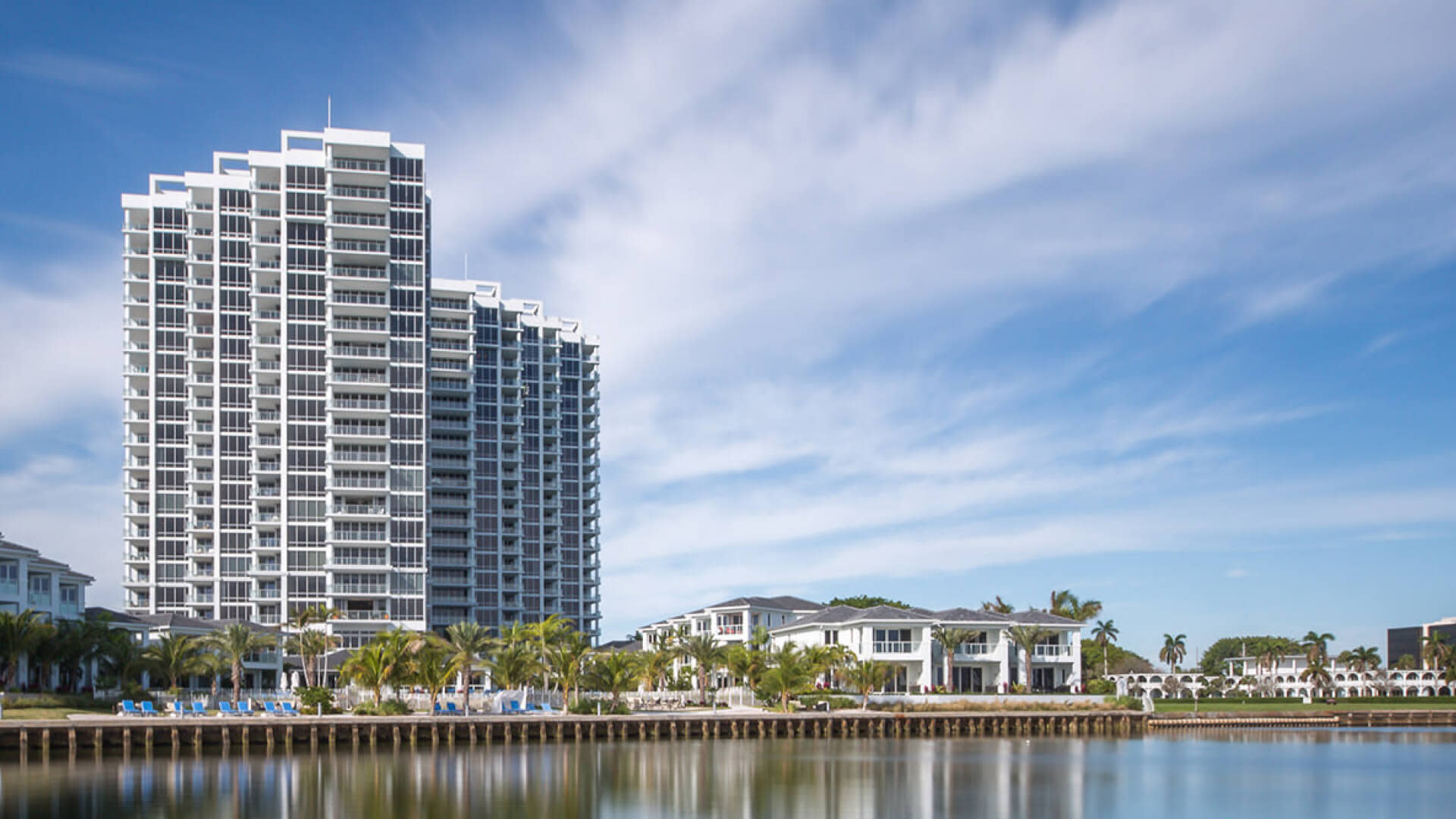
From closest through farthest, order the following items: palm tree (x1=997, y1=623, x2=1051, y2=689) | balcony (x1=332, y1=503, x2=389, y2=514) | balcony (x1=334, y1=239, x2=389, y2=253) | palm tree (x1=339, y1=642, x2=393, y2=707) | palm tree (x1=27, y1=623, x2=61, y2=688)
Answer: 1. palm tree (x1=27, y1=623, x2=61, y2=688)
2. palm tree (x1=339, y1=642, x2=393, y2=707)
3. palm tree (x1=997, y1=623, x2=1051, y2=689)
4. balcony (x1=332, y1=503, x2=389, y2=514)
5. balcony (x1=334, y1=239, x2=389, y2=253)

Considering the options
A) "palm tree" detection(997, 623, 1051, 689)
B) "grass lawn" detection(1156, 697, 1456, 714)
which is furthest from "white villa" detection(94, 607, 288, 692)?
"grass lawn" detection(1156, 697, 1456, 714)

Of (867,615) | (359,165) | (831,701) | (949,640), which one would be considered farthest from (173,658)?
(949,640)

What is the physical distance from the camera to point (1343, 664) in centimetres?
17325

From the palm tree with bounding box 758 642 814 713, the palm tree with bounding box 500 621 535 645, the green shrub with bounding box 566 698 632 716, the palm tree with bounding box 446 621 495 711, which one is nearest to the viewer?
the palm tree with bounding box 446 621 495 711

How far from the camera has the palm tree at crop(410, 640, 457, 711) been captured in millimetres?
78662

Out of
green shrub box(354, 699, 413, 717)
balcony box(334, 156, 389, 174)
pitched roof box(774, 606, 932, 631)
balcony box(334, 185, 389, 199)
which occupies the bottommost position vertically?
green shrub box(354, 699, 413, 717)

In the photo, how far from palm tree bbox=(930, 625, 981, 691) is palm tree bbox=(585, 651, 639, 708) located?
25.0m

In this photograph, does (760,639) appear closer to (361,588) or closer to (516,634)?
(516,634)

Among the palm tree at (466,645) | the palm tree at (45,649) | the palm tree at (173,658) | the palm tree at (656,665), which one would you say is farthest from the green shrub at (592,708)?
the palm tree at (45,649)

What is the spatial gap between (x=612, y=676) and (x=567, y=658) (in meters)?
3.53

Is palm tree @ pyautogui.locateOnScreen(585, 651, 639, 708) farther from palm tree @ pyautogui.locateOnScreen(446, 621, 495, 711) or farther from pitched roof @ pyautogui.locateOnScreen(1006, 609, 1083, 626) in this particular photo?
pitched roof @ pyautogui.locateOnScreen(1006, 609, 1083, 626)

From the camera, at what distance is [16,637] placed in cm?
7069

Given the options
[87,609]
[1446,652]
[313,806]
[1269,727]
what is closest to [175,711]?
[87,609]

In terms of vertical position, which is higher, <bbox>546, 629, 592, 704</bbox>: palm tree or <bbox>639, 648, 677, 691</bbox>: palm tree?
<bbox>546, 629, 592, 704</bbox>: palm tree
